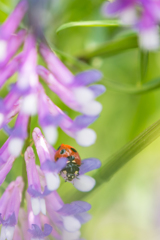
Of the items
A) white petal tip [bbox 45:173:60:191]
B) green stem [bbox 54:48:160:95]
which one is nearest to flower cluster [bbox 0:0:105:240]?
white petal tip [bbox 45:173:60:191]

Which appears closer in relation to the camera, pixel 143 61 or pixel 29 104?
pixel 29 104

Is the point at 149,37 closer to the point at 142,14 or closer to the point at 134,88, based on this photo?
the point at 142,14

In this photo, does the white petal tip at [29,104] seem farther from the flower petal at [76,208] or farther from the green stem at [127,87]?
the green stem at [127,87]

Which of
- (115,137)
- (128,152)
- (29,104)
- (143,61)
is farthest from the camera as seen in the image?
Answer: (115,137)

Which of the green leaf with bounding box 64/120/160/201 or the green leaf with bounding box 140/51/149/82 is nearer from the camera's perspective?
the green leaf with bounding box 64/120/160/201

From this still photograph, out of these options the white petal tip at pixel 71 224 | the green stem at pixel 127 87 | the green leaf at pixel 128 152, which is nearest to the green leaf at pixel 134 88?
the green stem at pixel 127 87

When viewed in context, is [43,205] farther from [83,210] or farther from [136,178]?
[136,178]

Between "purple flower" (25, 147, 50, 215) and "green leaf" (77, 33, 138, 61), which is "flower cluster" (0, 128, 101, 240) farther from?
"green leaf" (77, 33, 138, 61)

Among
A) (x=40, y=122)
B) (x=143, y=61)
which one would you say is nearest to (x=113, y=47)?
(x=143, y=61)
